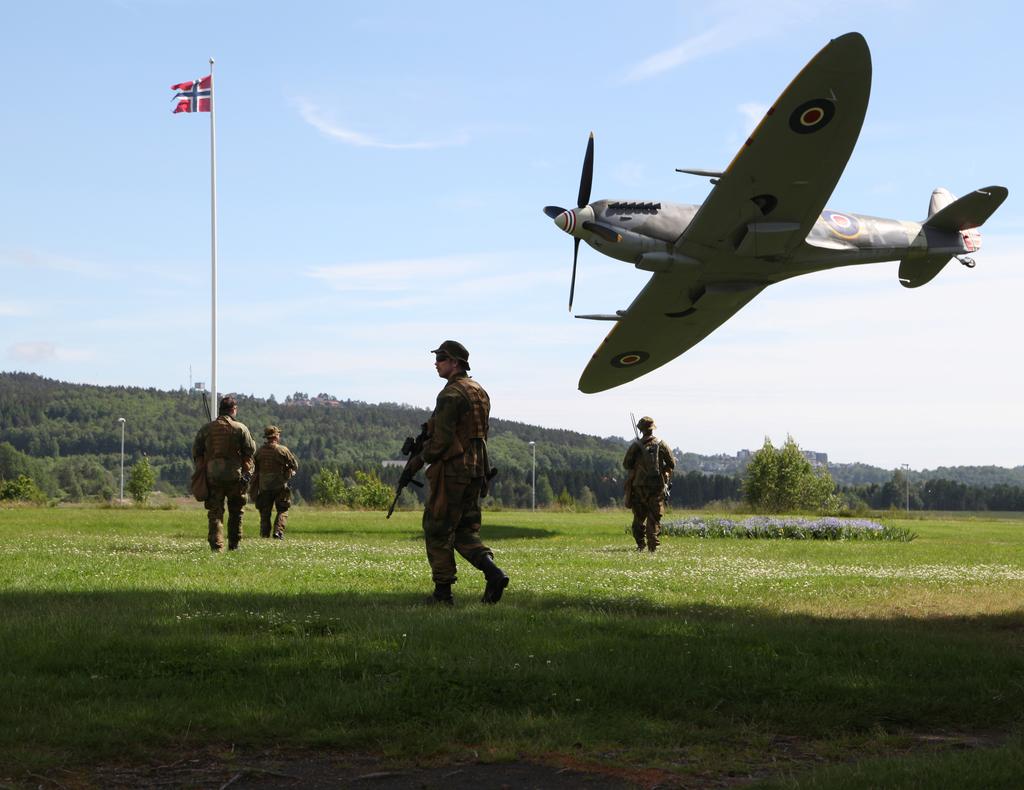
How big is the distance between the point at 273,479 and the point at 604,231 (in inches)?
363

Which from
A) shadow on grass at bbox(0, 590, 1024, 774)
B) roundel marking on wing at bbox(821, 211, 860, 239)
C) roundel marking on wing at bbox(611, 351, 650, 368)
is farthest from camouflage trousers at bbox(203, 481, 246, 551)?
roundel marking on wing at bbox(611, 351, 650, 368)

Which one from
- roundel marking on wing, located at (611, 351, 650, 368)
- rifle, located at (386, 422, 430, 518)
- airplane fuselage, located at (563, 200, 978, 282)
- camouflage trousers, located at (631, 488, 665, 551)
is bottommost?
camouflage trousers, located at (631, 488, 665, 551)

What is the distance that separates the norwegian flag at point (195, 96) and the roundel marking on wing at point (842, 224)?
2851 cm

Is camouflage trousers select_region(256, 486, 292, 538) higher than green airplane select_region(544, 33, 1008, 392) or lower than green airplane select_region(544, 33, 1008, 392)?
lower

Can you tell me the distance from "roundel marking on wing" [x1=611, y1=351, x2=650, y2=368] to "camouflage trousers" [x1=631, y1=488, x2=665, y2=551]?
11.1 metres

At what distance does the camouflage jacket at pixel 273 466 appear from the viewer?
23.6 m

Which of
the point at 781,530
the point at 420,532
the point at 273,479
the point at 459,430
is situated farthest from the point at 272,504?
the point at 459,430

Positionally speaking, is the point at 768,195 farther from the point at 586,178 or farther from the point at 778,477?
the point at 778,477

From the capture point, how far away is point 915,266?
2791cm

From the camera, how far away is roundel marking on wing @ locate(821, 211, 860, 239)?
26172mm

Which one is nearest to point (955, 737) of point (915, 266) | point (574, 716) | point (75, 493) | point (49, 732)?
point (574, 716)

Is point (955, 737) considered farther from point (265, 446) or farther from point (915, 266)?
point (915, 266)

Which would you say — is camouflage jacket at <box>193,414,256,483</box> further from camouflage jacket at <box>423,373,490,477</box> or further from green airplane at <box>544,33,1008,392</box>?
green airplane at <box>544,33,1008,392</box>

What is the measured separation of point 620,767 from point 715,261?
2117cm
